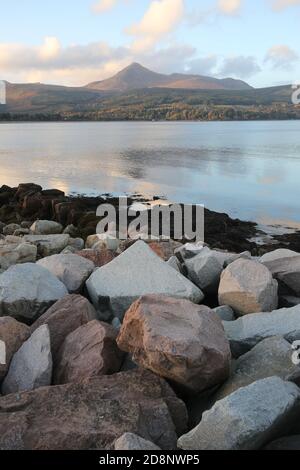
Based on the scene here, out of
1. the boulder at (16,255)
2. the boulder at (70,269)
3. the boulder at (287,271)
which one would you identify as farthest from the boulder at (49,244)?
the boulder at (287,271)

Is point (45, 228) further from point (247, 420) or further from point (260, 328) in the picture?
point (247, 420)

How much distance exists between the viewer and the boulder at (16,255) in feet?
28.8

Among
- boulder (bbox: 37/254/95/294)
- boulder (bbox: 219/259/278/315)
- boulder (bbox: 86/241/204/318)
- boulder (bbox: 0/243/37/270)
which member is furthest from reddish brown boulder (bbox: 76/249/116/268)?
boulder (bbox: 219/259/278/315)

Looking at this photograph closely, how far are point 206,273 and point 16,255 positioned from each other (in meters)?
4.03

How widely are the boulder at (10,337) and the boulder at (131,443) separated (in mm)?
1705

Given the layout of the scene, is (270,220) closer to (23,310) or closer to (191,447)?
(23,310)

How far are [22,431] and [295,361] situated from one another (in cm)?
206

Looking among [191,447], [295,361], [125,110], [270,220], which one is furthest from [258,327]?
[125,110]

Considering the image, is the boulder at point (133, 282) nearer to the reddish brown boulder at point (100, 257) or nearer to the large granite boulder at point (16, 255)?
the reddish brown boulder at point (100, 257)

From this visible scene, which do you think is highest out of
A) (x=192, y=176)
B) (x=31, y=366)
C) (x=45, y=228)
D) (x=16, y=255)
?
(x=31, y=366)

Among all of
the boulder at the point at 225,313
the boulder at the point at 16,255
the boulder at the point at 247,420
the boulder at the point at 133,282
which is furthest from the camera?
the boulder at the point at 16,255

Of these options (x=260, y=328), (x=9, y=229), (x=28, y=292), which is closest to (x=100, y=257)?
(x=28, y=292)

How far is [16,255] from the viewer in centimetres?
907

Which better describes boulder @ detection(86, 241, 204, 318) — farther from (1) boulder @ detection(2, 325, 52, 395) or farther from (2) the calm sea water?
(2) the calm sea water
